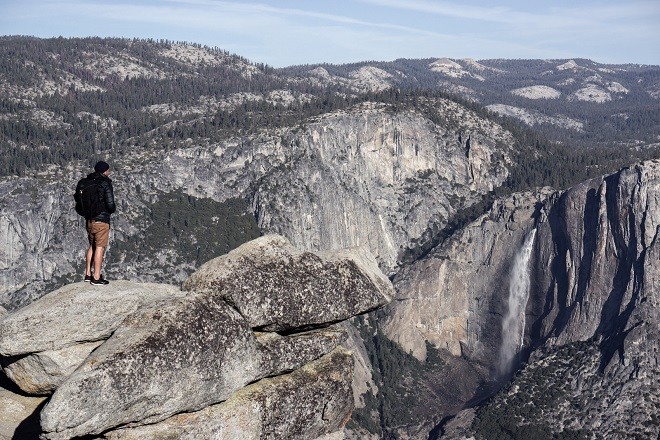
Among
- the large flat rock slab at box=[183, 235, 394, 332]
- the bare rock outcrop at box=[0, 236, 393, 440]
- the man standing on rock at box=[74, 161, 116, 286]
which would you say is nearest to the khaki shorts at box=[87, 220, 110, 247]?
the man standing on rock at box=[74, 161, 116, 286]

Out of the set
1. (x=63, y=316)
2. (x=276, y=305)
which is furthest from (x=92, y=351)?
(x=276, y=305)

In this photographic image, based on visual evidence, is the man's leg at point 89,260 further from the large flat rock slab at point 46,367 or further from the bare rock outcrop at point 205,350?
the large flat rock slab at point 46,367

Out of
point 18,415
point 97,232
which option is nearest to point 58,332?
point 18,415

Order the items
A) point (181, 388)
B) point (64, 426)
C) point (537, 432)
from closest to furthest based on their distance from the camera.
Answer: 1. point (64, 426)
2. point (181, 388)
3. point (537, 432)

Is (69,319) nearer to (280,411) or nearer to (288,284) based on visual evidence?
(288,284)

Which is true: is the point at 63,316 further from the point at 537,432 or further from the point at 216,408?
the point at 537,432

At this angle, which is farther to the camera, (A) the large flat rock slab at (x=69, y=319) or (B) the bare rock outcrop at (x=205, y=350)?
(A) the large flat rock slab at (x=69, y=319)

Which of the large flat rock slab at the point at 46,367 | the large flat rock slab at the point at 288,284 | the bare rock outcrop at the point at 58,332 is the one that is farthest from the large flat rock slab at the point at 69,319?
the large flat rock slab at the point at 288,284
